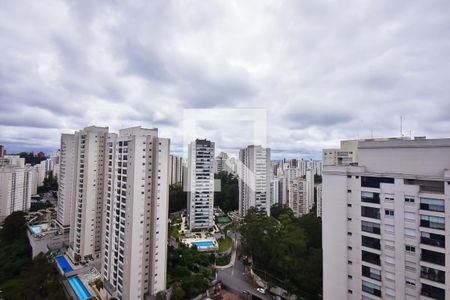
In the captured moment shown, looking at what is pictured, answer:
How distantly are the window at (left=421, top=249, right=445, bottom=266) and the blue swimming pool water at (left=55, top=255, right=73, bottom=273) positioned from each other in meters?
6.82

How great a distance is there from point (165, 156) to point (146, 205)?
0.97 m

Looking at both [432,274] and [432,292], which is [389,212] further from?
[432,292]

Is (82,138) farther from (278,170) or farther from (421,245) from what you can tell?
(278,170)

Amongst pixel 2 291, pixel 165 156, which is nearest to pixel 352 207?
pixel 165 156

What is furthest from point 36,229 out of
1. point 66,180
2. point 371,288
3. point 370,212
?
point 370,212

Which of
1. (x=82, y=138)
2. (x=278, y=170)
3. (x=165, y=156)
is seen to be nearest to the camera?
(x=165, y=156)

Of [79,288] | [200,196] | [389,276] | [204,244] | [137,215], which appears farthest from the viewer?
[200,196]

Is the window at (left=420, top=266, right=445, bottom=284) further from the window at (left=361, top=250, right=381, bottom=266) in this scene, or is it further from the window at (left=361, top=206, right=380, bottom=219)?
the window at (left=361, top=206, right=380, bottom=219)

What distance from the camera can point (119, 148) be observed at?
4543 mm

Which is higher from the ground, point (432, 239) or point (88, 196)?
point (432, 239)

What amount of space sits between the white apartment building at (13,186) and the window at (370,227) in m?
10.4

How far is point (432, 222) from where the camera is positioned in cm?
246

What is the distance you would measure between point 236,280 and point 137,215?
2.94 meters

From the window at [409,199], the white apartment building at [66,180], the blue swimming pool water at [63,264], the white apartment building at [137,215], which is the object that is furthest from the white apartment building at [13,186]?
the window at [409,199]
